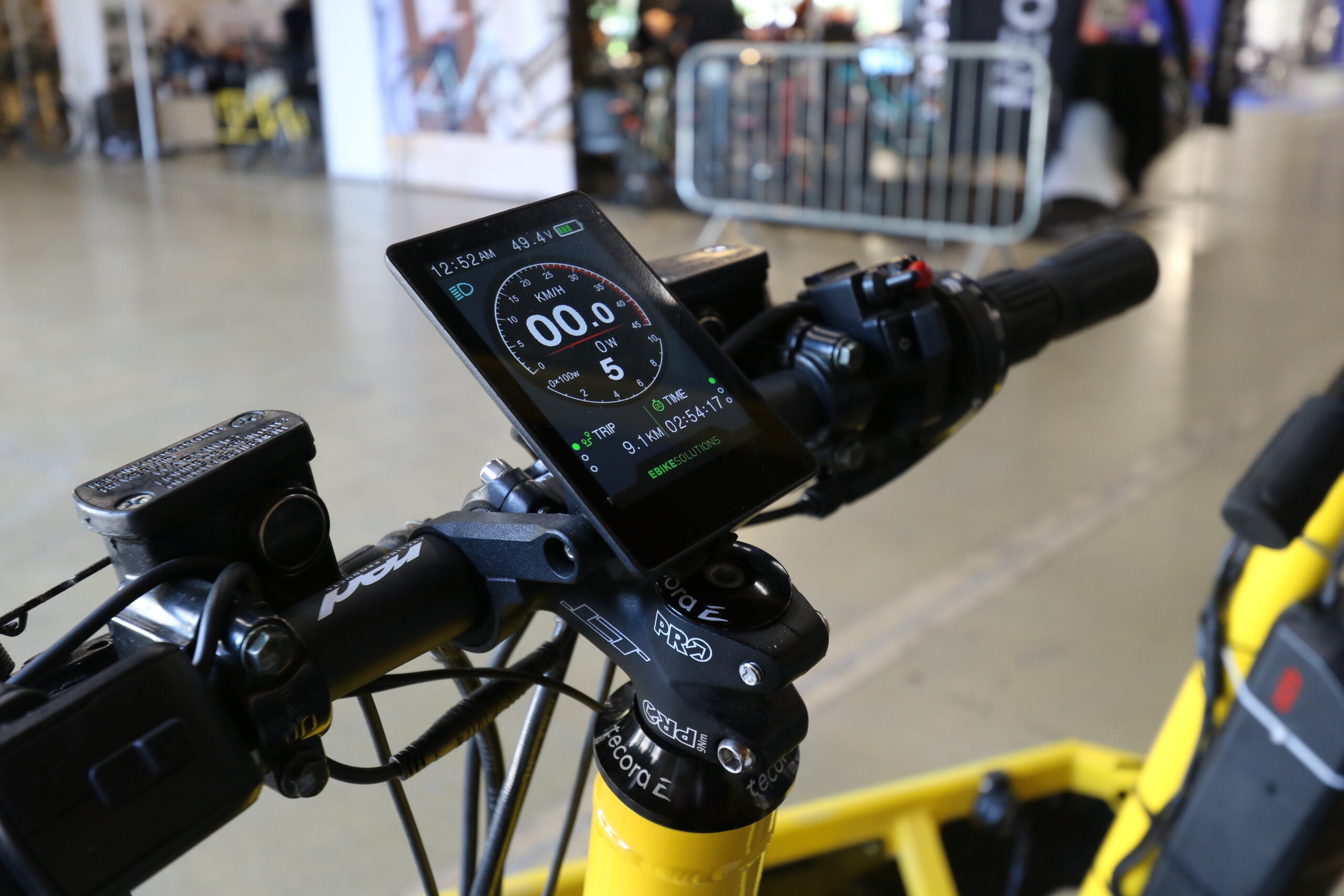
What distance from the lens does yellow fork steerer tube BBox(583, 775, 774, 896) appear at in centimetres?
44

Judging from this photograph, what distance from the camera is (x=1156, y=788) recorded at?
1.05m

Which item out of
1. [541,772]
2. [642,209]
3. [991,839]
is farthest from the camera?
[642,209]

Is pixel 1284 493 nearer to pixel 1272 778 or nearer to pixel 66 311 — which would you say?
pixel 1272 778

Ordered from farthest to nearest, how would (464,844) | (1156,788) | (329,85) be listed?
(329,85), (1156,788), (464,844)

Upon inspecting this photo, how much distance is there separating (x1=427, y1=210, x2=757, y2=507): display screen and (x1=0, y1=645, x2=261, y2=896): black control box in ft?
0.51

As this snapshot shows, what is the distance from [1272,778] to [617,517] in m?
0.77

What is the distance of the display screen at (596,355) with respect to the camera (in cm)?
42

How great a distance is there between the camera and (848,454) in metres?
0.59

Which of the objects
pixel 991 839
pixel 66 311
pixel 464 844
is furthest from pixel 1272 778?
pixel 66 311

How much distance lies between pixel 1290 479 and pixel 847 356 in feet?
1.10

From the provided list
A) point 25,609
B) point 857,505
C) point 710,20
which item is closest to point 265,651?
point 25,609

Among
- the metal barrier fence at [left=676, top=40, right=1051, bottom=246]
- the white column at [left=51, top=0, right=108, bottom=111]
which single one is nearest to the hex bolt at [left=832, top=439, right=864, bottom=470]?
the metal barrier fence at [left=676, top=40, right=1051, bottom=246]

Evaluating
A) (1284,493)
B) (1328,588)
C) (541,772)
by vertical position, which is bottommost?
(541,772)

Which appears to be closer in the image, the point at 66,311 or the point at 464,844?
the point at 464,844
